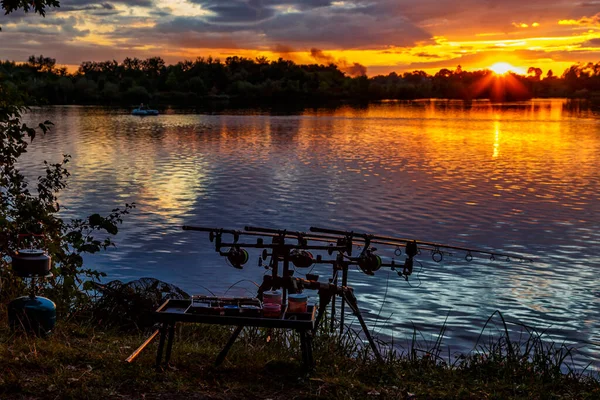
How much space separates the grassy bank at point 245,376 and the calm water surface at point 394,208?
4.65 meters

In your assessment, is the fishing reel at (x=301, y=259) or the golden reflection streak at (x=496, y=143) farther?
the golden reflection streak at (x=496, y=143)

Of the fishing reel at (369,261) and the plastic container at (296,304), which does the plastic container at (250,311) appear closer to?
the plastic container at (296,304)

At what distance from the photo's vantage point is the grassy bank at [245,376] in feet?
22.1

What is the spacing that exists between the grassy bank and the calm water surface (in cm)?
465

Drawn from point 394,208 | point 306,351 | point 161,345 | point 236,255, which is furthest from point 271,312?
point 394,208

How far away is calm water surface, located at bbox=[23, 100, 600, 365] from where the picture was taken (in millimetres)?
15195

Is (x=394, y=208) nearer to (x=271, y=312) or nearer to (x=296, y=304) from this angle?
(x=296, y=304)

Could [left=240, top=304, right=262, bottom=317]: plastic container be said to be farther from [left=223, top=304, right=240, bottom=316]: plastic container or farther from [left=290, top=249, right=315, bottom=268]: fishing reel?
[left=290, top=249, right=315, bottom=268]: fishing reel

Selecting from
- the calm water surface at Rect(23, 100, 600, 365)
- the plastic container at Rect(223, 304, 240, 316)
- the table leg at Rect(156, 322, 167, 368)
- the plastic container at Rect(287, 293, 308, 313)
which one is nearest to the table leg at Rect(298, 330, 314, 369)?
the plastic container at Rect(287, 293, 308, 313)

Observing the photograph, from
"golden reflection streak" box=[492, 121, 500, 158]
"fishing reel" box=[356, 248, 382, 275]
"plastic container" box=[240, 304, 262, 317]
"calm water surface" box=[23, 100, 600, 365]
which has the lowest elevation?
Result: "calm water surface" box=[23, 100, 600, 365]

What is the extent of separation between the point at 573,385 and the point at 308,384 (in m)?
2.78

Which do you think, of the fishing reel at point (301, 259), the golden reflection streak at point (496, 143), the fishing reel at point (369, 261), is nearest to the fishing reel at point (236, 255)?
the fishing reel at point (301, 259)

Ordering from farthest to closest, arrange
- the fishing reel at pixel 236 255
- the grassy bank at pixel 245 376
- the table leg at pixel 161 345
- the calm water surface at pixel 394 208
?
the calm water surface at pixel 394 208
the fishing reel at pixel 236 255
the table leg at pixel 161 345
the grassy bank at pixel 245 376

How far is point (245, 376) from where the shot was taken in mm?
7297
